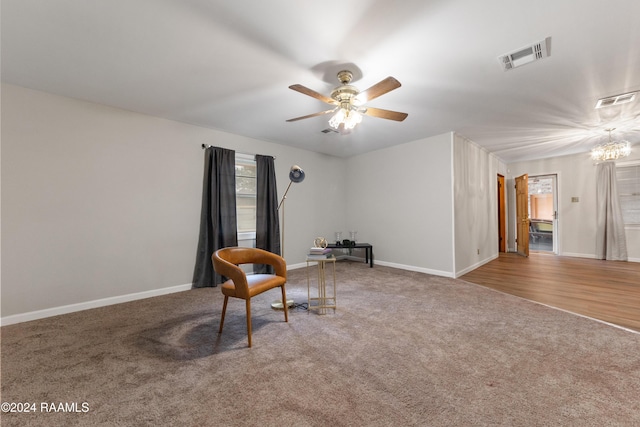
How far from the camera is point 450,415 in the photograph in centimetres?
145

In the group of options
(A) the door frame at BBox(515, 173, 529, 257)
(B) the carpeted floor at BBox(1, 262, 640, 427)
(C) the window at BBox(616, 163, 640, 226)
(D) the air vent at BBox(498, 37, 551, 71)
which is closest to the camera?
(B) the carpeted floor at BBox(1, 262, 640, 427)

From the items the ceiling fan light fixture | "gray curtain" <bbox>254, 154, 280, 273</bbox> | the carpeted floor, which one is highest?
the ceiling fan light fixture

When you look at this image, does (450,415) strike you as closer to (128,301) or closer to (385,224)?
(128,301)

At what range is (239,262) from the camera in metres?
2.94

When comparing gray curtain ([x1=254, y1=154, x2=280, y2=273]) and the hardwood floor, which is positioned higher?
gray curtain ([x1=254, y1=154, x2=280, y2=273])

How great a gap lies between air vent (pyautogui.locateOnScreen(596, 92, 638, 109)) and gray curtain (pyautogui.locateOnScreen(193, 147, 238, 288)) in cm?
514

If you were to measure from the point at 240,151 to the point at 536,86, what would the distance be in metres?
4.17

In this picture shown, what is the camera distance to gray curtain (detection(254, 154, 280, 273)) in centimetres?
478

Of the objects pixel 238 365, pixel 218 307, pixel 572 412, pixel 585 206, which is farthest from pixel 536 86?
pixel 585 206

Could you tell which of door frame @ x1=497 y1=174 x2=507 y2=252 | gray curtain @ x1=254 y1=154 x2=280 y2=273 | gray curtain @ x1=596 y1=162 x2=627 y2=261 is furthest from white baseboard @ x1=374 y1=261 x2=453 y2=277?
gray curtain @ x1=596 y1=162 x2=627 y2=261

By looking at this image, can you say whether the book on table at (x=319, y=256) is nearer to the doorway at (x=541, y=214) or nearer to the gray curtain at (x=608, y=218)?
the gray curtain at (x=608, y=218)

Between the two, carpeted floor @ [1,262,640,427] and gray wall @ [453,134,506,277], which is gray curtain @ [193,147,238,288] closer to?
carpeted floor @ [1,262,640,427]

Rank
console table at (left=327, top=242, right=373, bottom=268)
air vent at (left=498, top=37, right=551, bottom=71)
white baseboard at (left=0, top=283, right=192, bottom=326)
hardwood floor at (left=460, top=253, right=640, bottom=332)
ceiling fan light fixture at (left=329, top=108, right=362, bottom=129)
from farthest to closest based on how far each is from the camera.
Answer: console table at (left=327, top=242, right=373, bottom=268)
hardwood floor at (left=460, top=253, right=640, bottom=332)
white baseboard at (left=0, top=283, right=192, bottom=326)
ceiling fan light fixture at (left=329, top=108, right=362, bottom=129)
air vent at (left=498, top=37, right=551, bottom=71)

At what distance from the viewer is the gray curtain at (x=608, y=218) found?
223 inches
